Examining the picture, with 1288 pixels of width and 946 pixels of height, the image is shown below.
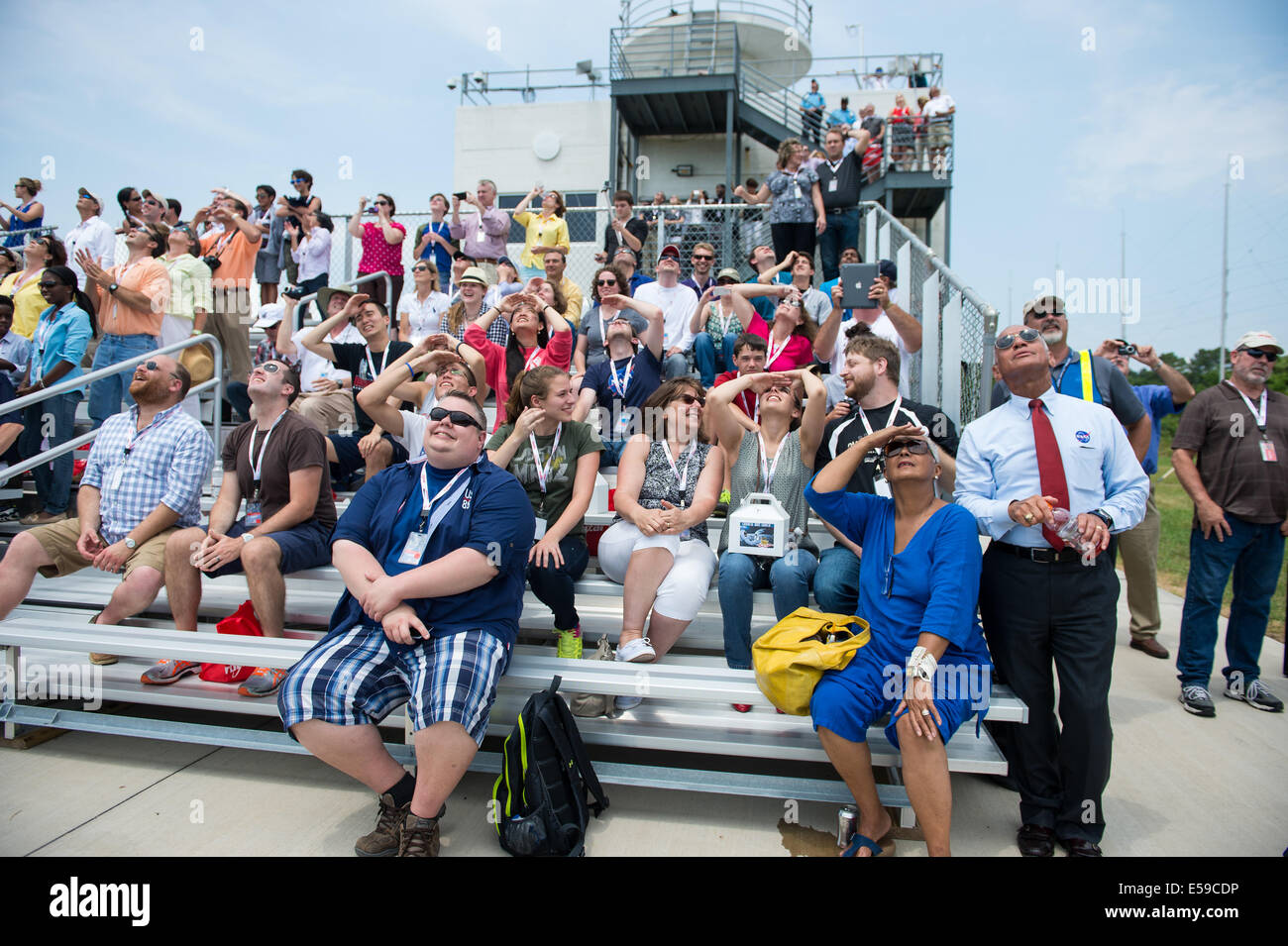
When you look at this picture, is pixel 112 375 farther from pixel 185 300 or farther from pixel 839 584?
pixel 839 584

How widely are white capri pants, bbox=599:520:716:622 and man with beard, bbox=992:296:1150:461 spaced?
1675 millimetres

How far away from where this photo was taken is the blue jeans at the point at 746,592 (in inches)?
130

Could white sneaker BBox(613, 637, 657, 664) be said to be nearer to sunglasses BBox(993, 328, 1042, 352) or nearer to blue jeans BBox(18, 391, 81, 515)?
sunglasses BBox(993, 328, 1042, 352)

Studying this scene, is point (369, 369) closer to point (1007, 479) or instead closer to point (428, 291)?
point (428, 291)

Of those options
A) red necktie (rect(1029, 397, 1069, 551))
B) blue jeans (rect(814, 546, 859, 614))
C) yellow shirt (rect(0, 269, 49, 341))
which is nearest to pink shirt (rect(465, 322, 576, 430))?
blue jeans (rect(814, 546, 859, 614))


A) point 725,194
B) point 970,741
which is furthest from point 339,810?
point 725,194

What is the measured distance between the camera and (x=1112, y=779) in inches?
130

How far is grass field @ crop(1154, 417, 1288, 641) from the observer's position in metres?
6.38

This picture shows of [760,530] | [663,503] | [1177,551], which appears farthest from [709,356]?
[1177,551]

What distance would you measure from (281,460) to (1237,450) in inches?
219

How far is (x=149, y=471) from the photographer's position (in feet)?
13.1

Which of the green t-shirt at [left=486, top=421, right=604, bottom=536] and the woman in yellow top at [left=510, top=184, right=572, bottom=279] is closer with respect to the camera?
the green t-shirt at [left=486, top=421, right=604, bottom=536]
